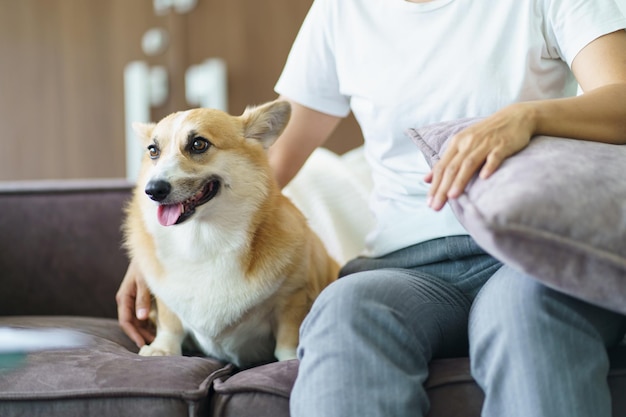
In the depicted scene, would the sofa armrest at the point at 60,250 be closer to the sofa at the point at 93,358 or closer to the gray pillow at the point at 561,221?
the sofa at the point at 93,358

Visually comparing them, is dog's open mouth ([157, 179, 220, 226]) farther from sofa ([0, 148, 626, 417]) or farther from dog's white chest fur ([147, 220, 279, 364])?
sofa ([0, 148, 626, 417])

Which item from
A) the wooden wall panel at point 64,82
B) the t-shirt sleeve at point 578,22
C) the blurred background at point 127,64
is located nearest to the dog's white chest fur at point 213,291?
the t-shirt sleeve at point 578,22

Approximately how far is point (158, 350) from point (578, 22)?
2.95ft

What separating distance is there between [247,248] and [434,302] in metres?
0.39

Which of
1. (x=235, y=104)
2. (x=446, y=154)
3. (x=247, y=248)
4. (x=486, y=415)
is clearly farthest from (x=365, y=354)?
(x=235, y=104)

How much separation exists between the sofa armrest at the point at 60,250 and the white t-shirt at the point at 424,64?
67 centimetres

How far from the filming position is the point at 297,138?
4.84 ft

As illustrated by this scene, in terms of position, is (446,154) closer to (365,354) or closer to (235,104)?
(365,354)

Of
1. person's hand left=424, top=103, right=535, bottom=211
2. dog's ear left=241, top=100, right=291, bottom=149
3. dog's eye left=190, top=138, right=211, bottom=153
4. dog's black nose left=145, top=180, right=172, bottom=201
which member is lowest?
dog's black nose left=145, top=180, right=172, bottom=201

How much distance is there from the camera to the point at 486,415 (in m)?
0.89

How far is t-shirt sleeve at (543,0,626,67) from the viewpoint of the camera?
3.63 feet

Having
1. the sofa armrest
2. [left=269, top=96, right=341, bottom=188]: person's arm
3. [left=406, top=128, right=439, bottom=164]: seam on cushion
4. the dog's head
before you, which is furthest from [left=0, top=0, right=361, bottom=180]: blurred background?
[left=406, top=128, right=439, bottom=164]: seam on cushion

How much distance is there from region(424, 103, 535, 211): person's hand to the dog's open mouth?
48 cm

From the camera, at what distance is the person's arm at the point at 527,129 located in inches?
35.1
